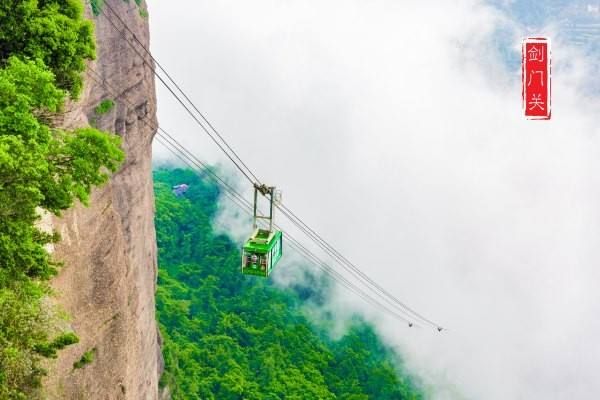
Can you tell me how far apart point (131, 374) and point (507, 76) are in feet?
628

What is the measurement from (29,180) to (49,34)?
14.3ft

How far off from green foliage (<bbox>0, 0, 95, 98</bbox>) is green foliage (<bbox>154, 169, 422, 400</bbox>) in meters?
29.1

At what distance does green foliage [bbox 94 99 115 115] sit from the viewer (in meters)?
23.9

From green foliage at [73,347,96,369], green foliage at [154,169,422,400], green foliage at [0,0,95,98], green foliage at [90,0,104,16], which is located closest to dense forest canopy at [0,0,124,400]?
Result: green foliage at [0,0,95,98]

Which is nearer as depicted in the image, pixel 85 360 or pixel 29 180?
pixel 29 180

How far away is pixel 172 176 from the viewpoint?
98.0 meters

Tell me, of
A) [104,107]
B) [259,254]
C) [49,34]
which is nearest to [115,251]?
[259,254]

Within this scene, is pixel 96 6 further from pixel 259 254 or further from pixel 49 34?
pixel 259 254

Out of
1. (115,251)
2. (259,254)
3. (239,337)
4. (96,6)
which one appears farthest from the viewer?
(239,337)

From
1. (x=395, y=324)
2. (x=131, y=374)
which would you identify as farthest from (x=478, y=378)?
(x=131, y=374)

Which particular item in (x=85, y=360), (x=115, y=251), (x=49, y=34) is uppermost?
(x=49, y=34)

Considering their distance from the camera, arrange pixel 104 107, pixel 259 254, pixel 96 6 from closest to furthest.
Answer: pixel 259 254, pixel 104 107, pixel 96 6

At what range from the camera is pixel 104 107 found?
2414cm

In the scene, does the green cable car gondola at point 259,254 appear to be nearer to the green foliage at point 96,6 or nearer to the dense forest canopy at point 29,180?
the dense forest canopy at point 29,180
